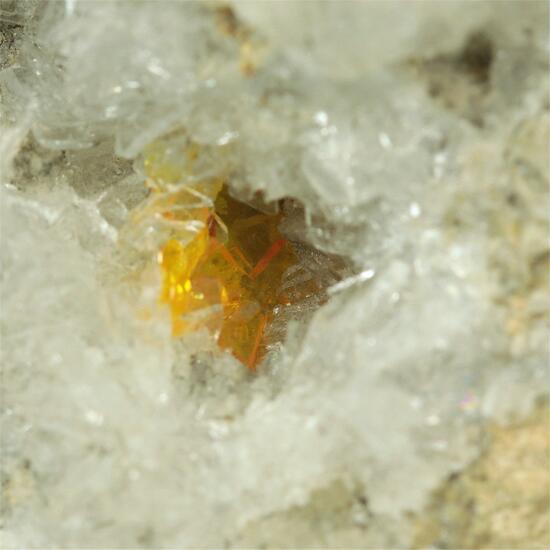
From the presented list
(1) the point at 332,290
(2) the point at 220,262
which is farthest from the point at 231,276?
(1) the point at 332,290

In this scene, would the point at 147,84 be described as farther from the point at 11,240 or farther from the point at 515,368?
the point at 515,368

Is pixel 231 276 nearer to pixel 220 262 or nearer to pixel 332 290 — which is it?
pixel 220 262

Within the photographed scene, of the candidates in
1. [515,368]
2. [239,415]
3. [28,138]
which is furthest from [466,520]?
[28,138]

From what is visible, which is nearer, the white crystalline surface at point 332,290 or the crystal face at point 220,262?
the white crystalline surface at point 332,290

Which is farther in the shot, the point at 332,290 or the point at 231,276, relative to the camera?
the point at 231,276

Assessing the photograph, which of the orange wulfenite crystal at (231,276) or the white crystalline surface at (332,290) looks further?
the orange wulfenite crystal at (231,276)
